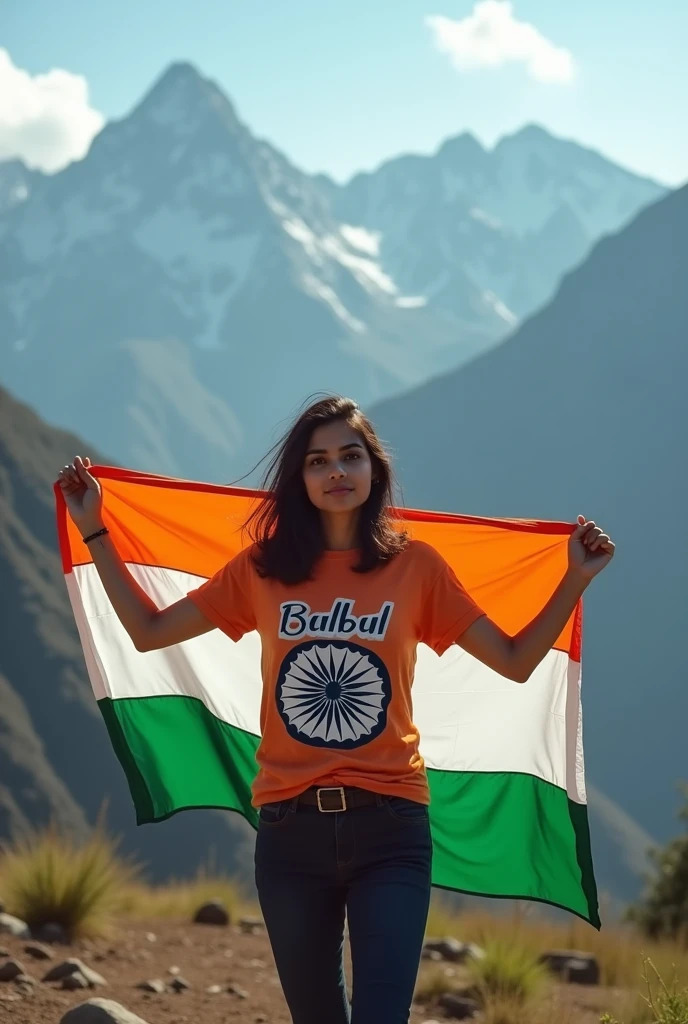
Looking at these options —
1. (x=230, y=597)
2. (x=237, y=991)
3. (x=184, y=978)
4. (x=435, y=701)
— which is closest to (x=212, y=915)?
(x=184, y=978)

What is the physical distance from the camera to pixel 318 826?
320cm

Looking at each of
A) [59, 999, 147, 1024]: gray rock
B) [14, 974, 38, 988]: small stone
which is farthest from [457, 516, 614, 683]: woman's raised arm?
[14, 974, 38, 988]: small stone

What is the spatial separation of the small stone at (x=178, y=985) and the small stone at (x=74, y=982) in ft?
1.84

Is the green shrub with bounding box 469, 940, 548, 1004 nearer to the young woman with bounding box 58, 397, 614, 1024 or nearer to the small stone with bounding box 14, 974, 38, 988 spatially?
the small stone with bounding box 14, 974, 38, 988

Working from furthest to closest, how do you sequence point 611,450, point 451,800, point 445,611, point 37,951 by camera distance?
point 611,450 < point 37,951 < point 451,800 < point 445,611

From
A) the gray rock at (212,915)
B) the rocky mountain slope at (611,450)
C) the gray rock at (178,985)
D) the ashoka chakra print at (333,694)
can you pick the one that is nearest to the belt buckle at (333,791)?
the ashoka chakra print at (333,694)

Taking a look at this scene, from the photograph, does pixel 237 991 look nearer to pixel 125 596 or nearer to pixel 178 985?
pixel 178 985

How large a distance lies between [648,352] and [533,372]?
750 inches

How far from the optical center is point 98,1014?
4.75 metres

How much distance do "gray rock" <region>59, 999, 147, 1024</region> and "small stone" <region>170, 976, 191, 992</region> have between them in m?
1.56

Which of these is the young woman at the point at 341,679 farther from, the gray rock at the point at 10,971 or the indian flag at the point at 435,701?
the gray rock at the point at 10,971

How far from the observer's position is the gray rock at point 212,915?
8945 mm

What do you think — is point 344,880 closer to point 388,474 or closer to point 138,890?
point 388,474

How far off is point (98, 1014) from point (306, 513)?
7.79 ft
